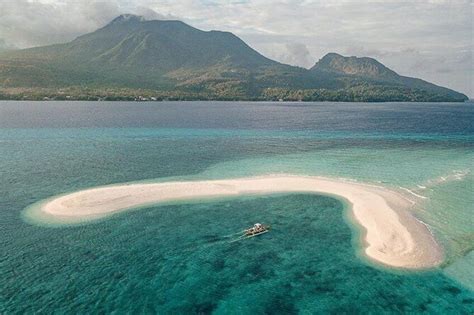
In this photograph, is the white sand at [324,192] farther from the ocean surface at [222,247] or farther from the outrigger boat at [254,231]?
the outrigger boat at [254,231]

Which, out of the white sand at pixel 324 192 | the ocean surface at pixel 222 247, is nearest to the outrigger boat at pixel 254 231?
the ocean surface at pixel 222 247

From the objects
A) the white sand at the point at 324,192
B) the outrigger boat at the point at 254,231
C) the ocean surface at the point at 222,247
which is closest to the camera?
the ocean surface at the point at 222,247

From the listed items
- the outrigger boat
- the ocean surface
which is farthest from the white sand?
the outrigger boat

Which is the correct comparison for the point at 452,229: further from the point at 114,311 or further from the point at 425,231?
the point at 114,311

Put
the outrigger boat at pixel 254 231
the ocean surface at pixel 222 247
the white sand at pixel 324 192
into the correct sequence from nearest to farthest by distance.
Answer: the ocean surface at pixel 222 247 → the white sand at pixel 324 192 → the outrigger boat at pixel 254 231

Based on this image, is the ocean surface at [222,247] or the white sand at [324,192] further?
the white sand at [324,192]

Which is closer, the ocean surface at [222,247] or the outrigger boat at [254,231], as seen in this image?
the ocean surface at [222,247]

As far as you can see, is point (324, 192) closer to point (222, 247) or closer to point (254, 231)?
point (254, 231)

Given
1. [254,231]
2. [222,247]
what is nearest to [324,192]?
[254,231]

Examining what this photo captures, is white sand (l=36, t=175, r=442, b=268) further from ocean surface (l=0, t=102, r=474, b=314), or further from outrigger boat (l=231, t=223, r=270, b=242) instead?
outrigger boat (l=231, t=223, r=270, b=242)
